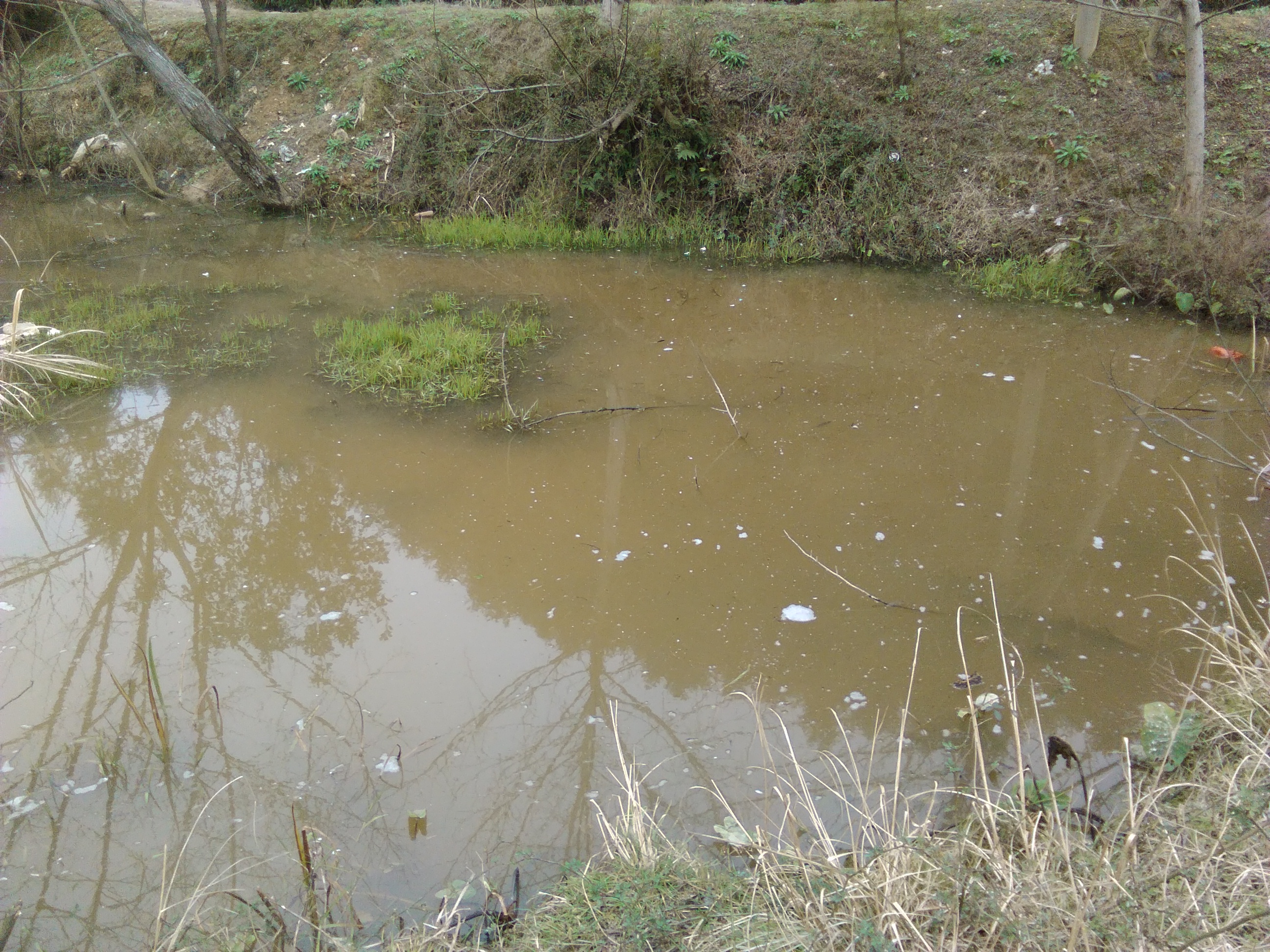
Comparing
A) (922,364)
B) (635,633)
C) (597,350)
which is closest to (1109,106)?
(922,364)

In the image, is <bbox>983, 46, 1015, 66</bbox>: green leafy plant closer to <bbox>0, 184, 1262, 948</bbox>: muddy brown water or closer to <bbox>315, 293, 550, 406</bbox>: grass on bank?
<bbox>0, 184, 1262, 948</bbox>: muddy brown water

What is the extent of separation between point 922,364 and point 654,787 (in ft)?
14.8

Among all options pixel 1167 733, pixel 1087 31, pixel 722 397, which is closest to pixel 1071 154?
pixel 1087 31

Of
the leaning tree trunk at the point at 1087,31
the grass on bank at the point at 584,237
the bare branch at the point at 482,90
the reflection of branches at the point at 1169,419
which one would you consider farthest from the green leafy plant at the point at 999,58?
the reflection of branches at the point at 1169,419

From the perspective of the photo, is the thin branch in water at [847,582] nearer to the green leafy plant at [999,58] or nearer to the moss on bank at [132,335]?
the moss on bank at [132,335]

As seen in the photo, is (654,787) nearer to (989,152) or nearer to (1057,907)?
(1057,907)

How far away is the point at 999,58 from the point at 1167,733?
8.83 meters

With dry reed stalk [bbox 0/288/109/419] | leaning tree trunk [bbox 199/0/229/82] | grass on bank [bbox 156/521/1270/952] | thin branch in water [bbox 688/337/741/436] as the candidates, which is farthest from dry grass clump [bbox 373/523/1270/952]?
leaning tree trunk [bbox 199/0/229/82]

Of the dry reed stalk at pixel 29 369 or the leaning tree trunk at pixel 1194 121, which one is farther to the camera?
the leaning tree trunk at pixel 1194 121

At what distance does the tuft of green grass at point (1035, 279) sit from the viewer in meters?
7.91

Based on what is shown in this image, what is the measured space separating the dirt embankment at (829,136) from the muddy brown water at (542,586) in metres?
1.74

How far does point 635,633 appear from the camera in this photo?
4.02 m

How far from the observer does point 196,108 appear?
993cm

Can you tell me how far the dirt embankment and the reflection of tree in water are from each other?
519cm
